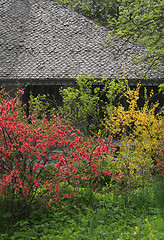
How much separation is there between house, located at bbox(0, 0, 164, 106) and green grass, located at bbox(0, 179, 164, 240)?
683cm

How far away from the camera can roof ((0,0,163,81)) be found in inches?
498

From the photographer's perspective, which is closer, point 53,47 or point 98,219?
point 98,219

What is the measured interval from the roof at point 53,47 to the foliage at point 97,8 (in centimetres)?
574

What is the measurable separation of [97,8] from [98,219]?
20082mm

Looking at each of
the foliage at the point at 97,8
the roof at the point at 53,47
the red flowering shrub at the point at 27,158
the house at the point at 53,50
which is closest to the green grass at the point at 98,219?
the red flowering shrub at the point at 27,158

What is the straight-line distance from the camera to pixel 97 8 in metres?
22.4

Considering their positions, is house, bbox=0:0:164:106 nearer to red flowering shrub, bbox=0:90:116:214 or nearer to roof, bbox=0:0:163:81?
roof, bbox=0:0:163:81

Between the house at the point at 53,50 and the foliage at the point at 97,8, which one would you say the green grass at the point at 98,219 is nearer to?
the house at the point at 53,50

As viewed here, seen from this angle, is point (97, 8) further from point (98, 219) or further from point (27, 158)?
point (98, 219)

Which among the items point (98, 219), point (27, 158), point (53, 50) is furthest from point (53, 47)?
point (98, 219)

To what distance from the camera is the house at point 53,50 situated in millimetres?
12539

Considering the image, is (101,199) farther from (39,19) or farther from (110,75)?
(39,19)

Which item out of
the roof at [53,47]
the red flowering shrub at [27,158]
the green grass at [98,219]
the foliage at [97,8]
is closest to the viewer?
the green grass at [98,219]

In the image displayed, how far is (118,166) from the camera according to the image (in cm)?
626
